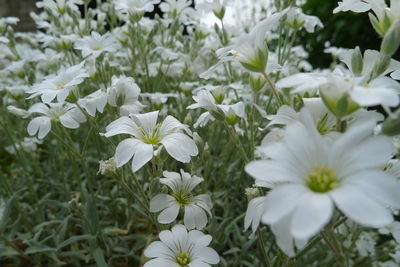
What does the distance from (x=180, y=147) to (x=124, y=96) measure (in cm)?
24

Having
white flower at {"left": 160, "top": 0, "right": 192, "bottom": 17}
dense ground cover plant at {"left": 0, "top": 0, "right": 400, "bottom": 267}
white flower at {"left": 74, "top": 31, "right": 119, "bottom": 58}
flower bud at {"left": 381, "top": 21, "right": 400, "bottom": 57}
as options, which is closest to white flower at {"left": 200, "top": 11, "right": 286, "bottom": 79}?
dense ground cover plant at {"left": 0, "top": 0, "right": 400, "bottom": 267}

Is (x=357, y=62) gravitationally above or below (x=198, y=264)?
above

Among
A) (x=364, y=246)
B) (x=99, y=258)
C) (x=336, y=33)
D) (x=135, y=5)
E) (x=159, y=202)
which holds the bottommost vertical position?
(x=336, y=33)

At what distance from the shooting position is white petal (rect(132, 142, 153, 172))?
73 cm

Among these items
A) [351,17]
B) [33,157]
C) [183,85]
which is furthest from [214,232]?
[351,17]

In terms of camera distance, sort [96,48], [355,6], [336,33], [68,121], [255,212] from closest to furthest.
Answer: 1. [255,212]
2. [355,6]
3. [68,121]
4. [96,48]
5. [336,33]

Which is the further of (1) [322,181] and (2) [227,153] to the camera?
(2) [227,153]

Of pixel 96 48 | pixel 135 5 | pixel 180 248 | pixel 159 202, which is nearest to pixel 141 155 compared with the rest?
pixel 159 202

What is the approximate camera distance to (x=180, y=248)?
846 millimetres

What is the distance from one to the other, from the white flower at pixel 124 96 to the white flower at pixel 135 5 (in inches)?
19.3

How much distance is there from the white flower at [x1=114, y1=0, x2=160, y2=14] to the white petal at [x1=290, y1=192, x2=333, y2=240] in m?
1.11

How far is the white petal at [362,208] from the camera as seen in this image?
1.51ft

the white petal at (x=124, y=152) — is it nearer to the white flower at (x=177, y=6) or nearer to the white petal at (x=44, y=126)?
the white petal at (x=44, y=126)

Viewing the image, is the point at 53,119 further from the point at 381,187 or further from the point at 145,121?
the point at 381,187
